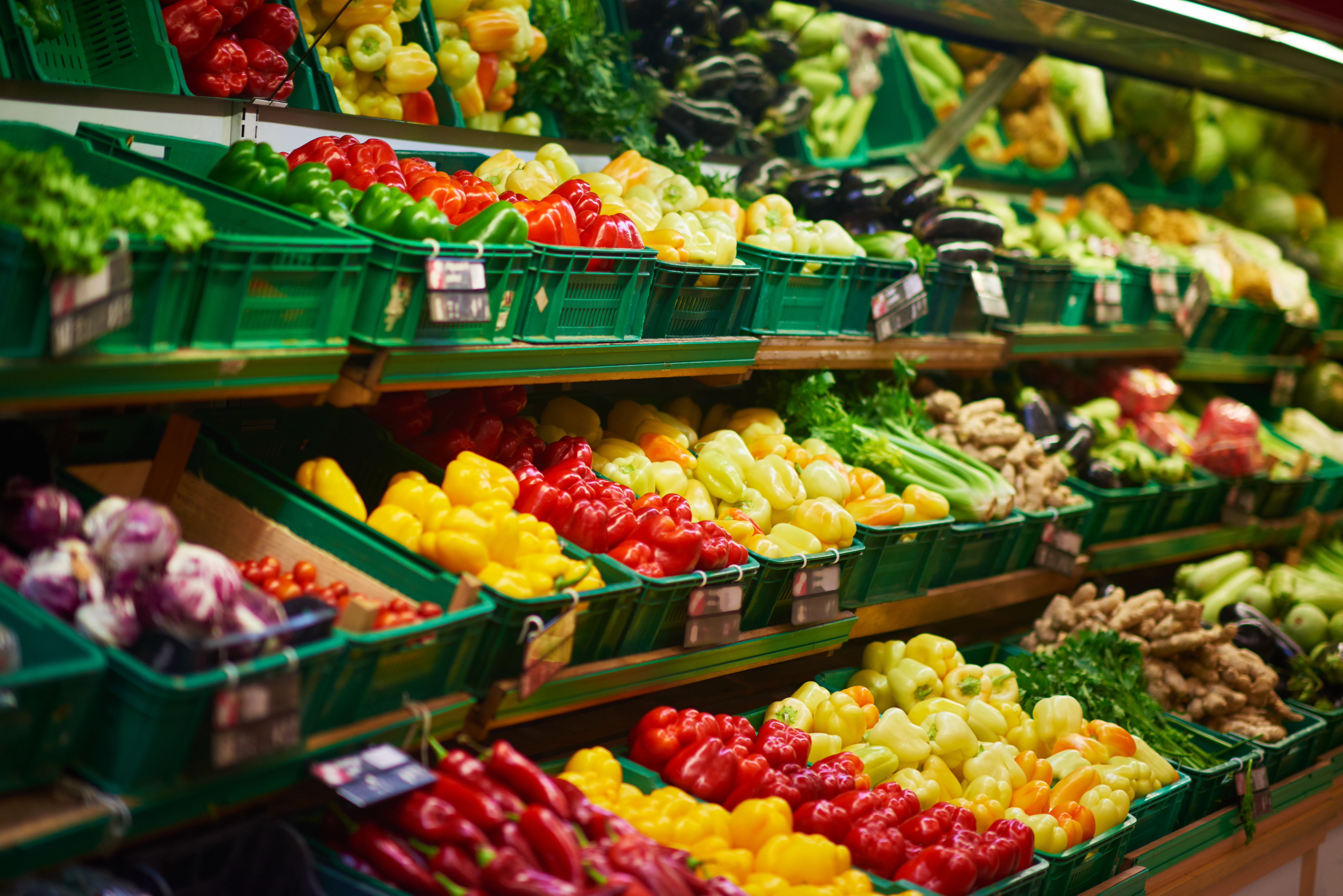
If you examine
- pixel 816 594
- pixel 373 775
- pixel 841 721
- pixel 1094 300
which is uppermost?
pixel 1094 300

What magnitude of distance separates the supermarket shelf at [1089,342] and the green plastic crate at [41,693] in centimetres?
348

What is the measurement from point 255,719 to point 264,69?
1.75m

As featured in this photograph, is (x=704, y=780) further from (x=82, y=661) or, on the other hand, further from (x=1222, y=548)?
(x=1222, y=548)

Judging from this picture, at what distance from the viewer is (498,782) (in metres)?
2.26

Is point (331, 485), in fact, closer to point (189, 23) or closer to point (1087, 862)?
point (189, 23)

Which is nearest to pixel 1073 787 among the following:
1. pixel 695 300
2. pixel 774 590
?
pixel 774 590

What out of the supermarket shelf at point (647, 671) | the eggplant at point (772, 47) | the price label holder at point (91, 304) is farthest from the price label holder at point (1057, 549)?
the price label holder at point (91, 304)

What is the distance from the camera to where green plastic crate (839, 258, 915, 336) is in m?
3.58

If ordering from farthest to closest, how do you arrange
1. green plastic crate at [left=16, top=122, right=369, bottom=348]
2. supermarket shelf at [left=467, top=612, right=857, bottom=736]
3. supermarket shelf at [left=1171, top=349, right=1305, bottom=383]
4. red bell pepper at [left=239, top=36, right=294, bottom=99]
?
supermarket shelf at [left=1171, top=349, right=1305, bottom=383]
red bell pepper at [left=239, top=36, right=294, bottom=99]
supermarket shelf at [left=467, top=612, right=857, bottom=736]
green plastic crate at [left=16, top=122, right=369, bottom=348]

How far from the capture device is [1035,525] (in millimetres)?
4094

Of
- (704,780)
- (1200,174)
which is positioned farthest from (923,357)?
(1200,174)

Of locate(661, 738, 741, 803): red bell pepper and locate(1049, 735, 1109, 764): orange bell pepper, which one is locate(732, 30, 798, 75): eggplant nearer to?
locate(1049, 735, 1109, 764): orange bell pepper

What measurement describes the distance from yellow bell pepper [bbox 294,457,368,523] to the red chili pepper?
59 centimetres

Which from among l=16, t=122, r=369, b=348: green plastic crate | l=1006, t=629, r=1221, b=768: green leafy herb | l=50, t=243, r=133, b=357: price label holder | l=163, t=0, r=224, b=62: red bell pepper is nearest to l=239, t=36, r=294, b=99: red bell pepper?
l=163, t=0, r=224, b=62: red bell pepper
